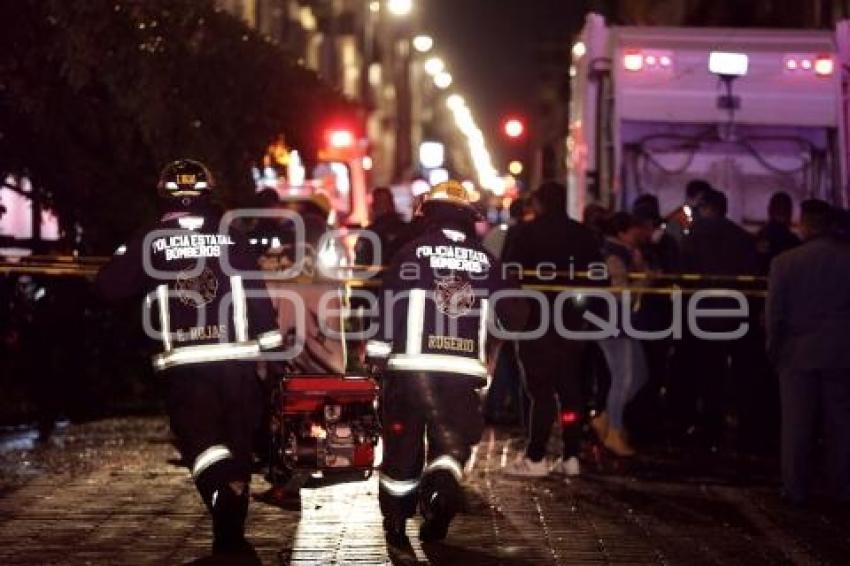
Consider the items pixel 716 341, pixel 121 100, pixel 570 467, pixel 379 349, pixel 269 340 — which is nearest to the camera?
pixel 269 340

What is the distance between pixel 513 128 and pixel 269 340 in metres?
15.4

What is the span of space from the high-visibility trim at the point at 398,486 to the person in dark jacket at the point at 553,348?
2.75 m

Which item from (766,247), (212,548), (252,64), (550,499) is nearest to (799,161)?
(766,247)

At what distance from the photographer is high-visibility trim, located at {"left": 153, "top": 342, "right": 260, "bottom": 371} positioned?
8562 millimetres

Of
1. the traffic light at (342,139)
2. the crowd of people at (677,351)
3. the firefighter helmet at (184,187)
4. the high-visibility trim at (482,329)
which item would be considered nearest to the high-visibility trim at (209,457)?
the firefighter helmet at (184,187)

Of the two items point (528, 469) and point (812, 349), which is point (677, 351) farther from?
point (812, 349)

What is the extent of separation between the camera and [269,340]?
28.8ft

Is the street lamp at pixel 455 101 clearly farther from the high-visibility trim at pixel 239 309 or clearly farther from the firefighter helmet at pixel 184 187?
the high-visibility trim at pixel 239 309

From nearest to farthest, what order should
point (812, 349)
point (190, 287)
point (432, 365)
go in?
point (190, 287), point (432, 365), point (812, 349)

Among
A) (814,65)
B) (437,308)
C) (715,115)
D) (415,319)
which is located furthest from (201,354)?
(814,65)

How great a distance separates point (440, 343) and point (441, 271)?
364 millimetres

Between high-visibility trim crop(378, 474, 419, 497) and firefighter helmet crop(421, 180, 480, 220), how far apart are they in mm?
1406

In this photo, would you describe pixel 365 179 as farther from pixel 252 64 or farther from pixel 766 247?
pixel 766 247

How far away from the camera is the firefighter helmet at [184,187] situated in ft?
29.0
